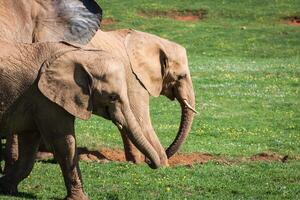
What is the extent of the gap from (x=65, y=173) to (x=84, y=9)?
3400mm

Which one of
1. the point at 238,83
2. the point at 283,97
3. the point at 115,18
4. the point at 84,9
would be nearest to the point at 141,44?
the point at 84,9

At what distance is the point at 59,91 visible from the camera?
10219mm

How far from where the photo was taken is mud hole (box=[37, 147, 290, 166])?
49.1ft

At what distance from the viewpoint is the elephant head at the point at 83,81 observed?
33.6 feet

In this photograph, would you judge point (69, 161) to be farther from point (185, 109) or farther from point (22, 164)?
point (185, 109)

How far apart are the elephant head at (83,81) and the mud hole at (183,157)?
172 inches

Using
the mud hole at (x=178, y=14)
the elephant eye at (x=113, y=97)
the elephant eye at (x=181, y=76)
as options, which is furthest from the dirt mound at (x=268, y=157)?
the mud hole at (x=178, y=14)

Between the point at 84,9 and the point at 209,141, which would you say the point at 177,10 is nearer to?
the point at 209,141

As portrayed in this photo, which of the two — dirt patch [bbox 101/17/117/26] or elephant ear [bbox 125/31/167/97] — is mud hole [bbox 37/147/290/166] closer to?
elephant ear [bbox 125/31/167/97]

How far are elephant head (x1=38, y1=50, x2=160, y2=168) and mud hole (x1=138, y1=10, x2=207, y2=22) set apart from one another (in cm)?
3904

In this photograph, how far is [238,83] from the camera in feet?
89.9

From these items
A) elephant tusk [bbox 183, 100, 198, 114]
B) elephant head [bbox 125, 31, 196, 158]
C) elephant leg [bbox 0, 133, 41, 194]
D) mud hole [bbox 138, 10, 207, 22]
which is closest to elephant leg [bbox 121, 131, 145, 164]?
elephant head [bbox 125, 31, 196, 158]

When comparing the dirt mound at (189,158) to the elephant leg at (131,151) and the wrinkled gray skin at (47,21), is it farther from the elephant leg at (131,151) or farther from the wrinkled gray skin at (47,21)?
the wrinkled gray skin at (47,21)

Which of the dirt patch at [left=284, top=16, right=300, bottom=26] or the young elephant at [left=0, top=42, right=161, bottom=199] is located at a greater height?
the young elephant at [left=0, top=42, right=161, bottom=199]
